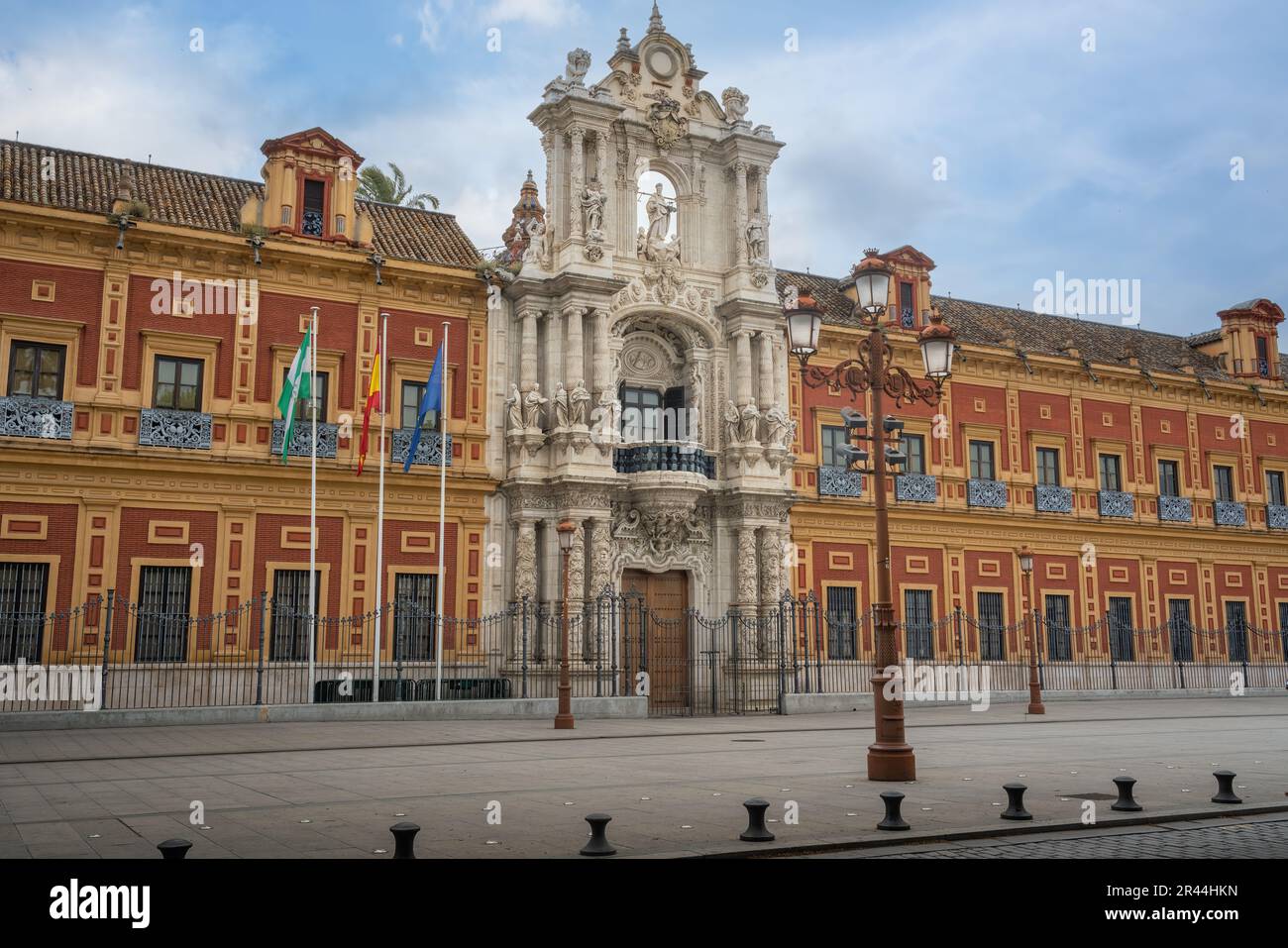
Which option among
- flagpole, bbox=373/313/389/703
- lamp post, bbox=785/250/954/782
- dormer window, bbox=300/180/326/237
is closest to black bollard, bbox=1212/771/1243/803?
lamp post, bbox=785/250/954/782

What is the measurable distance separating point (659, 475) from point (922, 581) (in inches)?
357

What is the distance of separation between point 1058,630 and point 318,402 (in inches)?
829

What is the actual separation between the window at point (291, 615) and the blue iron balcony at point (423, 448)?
10.7 ft

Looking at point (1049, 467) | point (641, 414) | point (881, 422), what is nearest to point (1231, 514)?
point (1049, 467)

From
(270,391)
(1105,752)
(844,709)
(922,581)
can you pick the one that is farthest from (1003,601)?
(270,391)

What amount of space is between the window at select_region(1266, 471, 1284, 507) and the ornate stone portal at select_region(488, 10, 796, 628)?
1913 centimetres

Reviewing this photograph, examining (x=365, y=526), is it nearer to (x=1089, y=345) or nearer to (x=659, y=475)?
(x=659, y=475)

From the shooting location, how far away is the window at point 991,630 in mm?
31328

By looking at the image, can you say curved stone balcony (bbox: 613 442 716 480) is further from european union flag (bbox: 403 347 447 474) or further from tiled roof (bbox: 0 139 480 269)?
tiled roof (bbox: 0 139 480 269)

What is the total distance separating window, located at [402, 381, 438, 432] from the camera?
85.6 ft

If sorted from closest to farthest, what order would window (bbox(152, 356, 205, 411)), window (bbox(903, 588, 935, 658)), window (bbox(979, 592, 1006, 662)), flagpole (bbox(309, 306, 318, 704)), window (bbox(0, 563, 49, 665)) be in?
window (bbox(0, 563, 49, 665))
flagpole (bbox(309, 306, 318, 704))
window (bbox(152, 356, 205, 411))
window (bbox(903, 588, 935, 658))
window (bbox(979, 592, 1006, 662))

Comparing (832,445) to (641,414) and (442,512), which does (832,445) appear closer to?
(641,414)

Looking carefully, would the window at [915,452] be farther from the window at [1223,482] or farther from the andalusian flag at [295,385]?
the andalusian flag at [295,385]

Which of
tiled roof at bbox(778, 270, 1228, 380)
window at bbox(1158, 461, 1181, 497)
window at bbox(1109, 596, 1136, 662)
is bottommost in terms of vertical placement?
window at bbox(1109, 596, 1136, 662)
